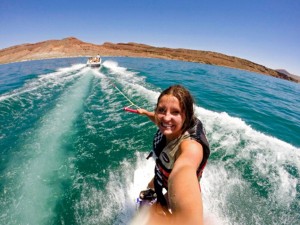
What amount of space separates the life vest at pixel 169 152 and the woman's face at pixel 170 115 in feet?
0.49

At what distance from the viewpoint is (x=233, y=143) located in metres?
6.82

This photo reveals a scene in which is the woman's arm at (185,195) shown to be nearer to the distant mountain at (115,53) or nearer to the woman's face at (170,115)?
the woman's face at (170,115)

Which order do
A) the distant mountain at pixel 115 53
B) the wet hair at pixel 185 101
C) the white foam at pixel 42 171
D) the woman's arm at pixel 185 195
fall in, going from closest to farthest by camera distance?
the woman's arm at pixel 185 195, the wet hair at pixel 185 101, the white foam at pixel 42 171, the distant mountain at pixel 115 53

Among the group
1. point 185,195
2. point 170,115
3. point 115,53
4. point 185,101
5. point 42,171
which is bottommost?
point 42,171

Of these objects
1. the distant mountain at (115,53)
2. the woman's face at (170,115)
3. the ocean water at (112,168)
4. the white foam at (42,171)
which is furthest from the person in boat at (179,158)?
the distant mountain at (115,53)

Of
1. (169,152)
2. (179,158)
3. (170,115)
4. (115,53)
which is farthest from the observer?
(115,53)

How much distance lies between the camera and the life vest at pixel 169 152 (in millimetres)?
2328

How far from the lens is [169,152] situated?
2531 millimetres

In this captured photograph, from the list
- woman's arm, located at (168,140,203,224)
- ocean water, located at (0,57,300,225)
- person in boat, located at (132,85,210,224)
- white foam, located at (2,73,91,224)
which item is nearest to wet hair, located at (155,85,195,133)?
person in boat, located at (132,85,210,224)

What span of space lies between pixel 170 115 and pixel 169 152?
0.50 m

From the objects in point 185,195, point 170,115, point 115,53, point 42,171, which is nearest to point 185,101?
point 170,115

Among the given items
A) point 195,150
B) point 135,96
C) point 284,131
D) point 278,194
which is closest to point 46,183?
point 195,150

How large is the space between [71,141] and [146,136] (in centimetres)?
254

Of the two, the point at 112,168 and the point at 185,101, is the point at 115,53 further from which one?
the point at 185,101
